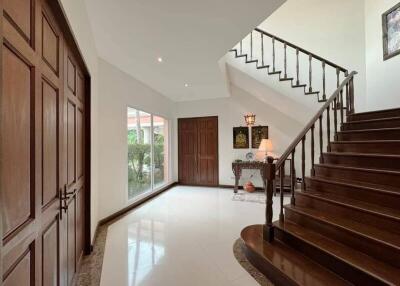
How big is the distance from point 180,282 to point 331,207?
6.17 ft

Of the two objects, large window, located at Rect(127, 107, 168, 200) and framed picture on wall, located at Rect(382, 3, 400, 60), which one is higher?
framed picture on wall, located at Rect(382, 3, 400, 60)

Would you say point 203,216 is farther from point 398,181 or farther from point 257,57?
point 257,57

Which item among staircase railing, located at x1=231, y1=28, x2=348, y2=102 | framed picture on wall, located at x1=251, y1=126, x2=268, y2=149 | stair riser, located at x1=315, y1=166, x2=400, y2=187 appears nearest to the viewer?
stair riser, located at x1=315, y1=166, x2=400, y2=187

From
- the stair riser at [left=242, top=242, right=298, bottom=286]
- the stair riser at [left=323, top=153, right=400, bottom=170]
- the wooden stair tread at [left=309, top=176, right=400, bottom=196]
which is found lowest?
the stair riser at [left=242, top=242, right=298, bottom=286]

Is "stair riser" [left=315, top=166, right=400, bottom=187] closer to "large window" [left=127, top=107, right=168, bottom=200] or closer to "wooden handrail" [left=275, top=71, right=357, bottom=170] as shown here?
"wooden handrail" [left=275, top=71, right=357, bottom=170]

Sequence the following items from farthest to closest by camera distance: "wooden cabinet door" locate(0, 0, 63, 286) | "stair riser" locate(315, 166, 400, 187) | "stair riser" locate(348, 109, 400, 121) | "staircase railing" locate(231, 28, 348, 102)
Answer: "staircase railing" locate(231, 28, 348, 102) < "stair riser" locate(348, 109, 400, 121) < "stair riser" locate(315, 166, 400, 187) < "wooden cabinet door" locate(0, 0, 63, 286)

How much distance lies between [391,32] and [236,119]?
3.75 m

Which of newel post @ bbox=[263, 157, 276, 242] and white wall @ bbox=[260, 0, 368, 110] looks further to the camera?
white wall @ bbox=[260, 0, 368, 110]

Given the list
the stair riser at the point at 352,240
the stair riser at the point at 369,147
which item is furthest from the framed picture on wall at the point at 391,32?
the stair riser at the point at 352,240

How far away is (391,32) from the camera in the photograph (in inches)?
169

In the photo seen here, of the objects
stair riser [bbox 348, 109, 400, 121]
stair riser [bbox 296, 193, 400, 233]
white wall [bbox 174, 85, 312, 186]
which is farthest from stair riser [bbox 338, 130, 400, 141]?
white wall [bbox 174, 85, 312, 186]

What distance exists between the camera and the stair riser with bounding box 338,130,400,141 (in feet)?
9.82

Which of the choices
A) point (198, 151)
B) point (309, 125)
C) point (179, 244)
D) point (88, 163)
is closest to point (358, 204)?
point (309, 125)

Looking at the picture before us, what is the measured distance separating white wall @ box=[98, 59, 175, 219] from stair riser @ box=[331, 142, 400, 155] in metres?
3.61
